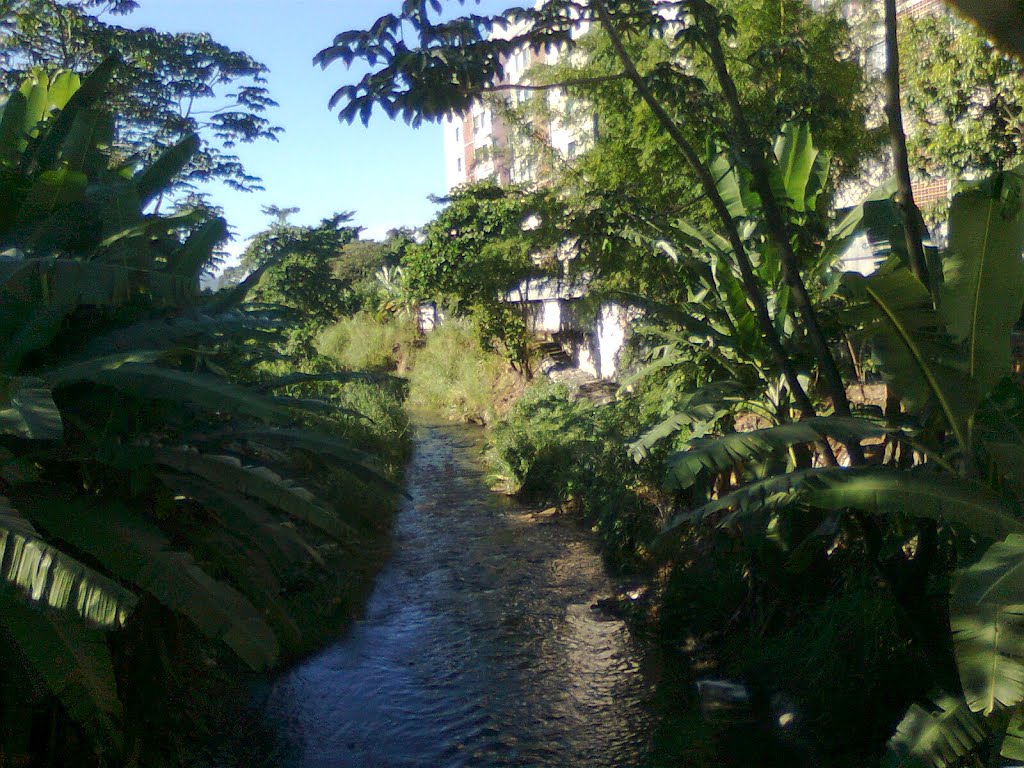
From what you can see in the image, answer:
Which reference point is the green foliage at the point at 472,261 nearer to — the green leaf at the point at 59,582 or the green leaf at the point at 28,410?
the green leaf at the point at 28,410

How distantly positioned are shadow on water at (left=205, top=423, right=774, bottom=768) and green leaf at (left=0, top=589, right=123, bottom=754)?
8.83 ft

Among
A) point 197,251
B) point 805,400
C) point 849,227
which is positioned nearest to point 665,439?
point 849,227

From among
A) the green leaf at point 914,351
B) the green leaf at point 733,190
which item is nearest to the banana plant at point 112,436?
the green leaf at point 914,351

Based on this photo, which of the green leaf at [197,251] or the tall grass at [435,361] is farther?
the tall grass at [435,361]

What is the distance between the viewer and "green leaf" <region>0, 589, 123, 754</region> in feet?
10.9

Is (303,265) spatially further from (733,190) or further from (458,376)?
(733,190)

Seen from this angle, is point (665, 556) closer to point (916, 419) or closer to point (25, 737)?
point (916, 419)

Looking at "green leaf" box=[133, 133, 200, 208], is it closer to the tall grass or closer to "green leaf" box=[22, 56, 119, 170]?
"green leaf" box=[22, 56, 119, 170]

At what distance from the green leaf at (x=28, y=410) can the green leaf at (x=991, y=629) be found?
134 inches

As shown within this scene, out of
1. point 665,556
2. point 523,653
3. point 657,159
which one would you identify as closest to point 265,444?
point 523,653

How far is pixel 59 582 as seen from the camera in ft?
10.0

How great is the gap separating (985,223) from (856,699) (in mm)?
2782

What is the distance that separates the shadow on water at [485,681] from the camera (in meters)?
6.24

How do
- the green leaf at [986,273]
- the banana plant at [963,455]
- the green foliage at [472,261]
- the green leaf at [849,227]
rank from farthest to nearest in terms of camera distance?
1. the green foliage at [472,261]
2. the green leaf at [849,227]
3. the green leaf at [986,273]
4. the banana plant at [963,455]
